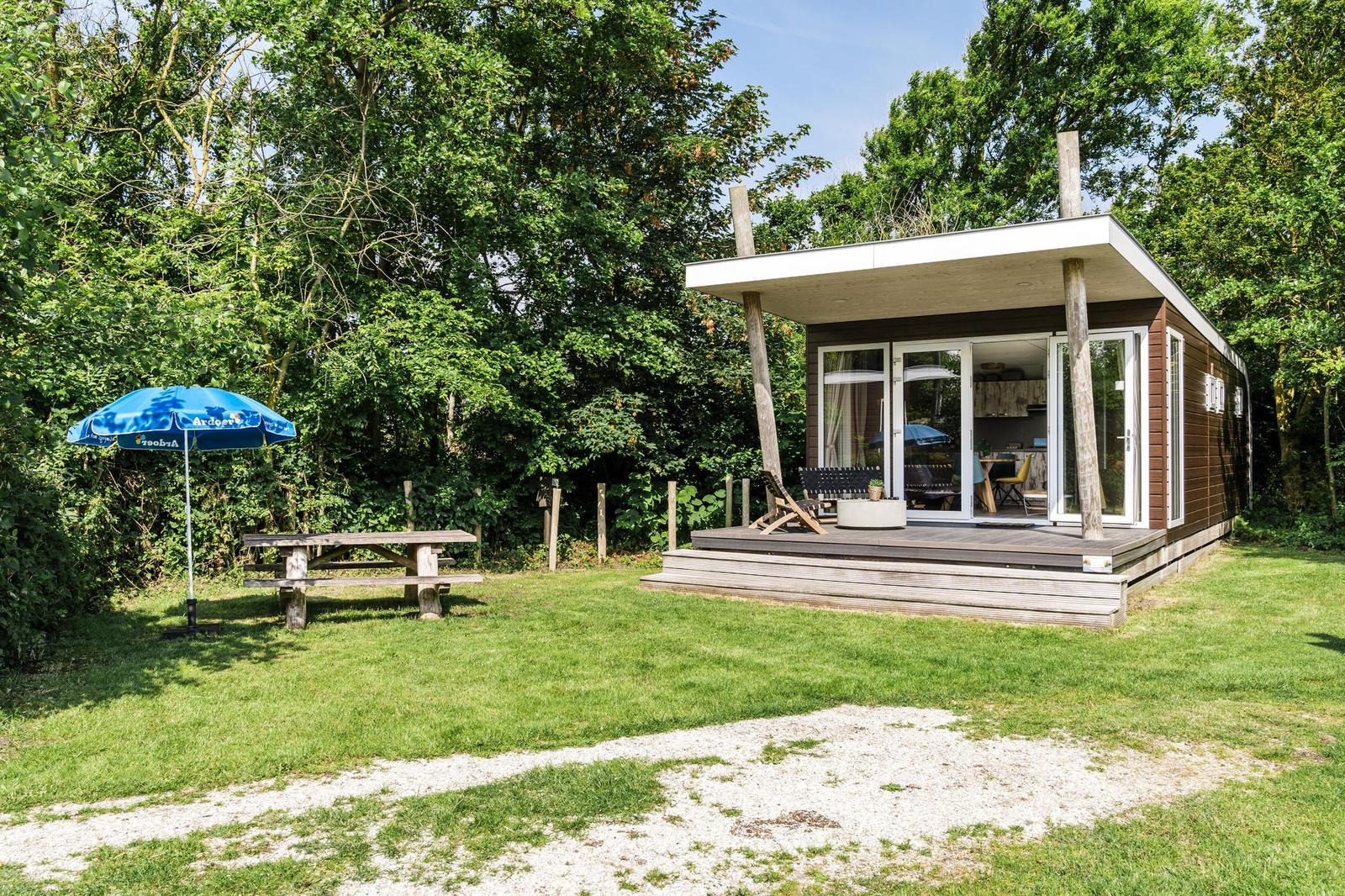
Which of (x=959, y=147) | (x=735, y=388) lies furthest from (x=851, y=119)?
(x=735, y=388)

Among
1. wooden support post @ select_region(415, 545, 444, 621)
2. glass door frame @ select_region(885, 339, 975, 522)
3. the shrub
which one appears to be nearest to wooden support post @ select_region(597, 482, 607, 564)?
glass door frame @ select_region(885, 339, 975, 522)

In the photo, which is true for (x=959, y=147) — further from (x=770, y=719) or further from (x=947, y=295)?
(x=770, y=719)

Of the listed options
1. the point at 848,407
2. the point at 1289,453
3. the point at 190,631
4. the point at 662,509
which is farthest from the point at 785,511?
the point at 1289,453

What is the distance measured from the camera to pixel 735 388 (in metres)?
11.9

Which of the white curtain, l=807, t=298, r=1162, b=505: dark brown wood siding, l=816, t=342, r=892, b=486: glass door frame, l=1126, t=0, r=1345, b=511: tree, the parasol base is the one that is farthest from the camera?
l=1126, t=0, r=1345, b=511: tree

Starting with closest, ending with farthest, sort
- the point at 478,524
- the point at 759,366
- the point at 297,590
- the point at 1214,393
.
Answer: the point at 297,590 → the point at 759,366 → the point at 478,524 → the point at 1214,393

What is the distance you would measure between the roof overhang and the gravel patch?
4369 mm

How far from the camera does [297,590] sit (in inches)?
260

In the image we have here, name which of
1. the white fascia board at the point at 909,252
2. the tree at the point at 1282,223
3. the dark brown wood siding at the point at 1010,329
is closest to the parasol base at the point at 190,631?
the white fascia board at the point at 909,252

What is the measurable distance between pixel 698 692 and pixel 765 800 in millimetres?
1539

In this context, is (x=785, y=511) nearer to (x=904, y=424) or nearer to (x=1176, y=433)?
(x=904, y=424)

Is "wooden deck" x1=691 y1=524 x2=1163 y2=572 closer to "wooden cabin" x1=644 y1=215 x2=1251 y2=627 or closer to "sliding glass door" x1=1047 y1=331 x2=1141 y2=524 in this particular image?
"wooden cabin" x1=644 y1=215 x2=1251 y2=627

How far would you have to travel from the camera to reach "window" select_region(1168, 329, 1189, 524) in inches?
353

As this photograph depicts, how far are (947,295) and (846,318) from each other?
1519mm
